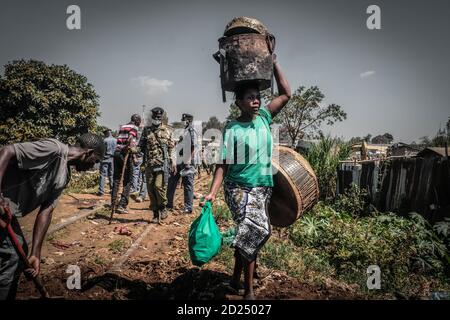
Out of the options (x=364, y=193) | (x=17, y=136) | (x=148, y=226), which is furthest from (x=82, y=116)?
(x=364, y=193)

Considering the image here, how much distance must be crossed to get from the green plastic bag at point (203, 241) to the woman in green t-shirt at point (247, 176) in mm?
222

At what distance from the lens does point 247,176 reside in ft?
9.61

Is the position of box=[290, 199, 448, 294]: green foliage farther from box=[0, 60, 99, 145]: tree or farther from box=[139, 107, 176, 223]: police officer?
box=[0, 60, 99, 145]: tree

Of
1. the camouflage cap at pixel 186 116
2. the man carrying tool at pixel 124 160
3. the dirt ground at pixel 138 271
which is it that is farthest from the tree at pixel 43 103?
the dirt ground at pixel 138 271

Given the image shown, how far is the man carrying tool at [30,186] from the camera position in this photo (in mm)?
2344

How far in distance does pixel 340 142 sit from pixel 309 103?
24.5 meters

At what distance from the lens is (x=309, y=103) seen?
3241 centimetres

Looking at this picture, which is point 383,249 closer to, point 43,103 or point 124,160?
point 124,160

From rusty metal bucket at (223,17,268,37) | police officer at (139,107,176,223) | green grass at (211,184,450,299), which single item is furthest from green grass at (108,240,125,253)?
rusty metal bucket at (223,17,268,37)

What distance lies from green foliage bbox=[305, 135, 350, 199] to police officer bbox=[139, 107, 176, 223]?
14.5 feet

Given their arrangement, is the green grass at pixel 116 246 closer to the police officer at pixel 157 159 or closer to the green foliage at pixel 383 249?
the police officer at pixel 157 159

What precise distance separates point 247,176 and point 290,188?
647 mm

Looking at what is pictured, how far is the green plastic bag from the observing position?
2.56m

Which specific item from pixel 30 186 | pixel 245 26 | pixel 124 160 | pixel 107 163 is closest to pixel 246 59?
pixel 245 26
